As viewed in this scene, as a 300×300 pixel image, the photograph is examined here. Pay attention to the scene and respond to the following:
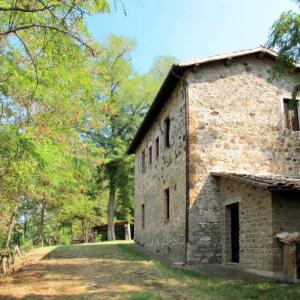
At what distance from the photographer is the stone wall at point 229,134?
12312mm

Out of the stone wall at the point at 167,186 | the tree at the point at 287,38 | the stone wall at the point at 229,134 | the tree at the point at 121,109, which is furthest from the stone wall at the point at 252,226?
the tree at the point at 121,109

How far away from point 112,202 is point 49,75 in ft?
70.7

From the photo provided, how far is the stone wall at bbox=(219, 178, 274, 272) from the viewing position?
9695mm

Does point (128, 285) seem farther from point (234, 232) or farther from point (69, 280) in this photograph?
point (234, 232)

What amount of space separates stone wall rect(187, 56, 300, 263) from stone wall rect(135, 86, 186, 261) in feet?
1.63

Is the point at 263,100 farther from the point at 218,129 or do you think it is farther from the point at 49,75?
the point at 49,75

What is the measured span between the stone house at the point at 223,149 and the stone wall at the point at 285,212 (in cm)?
79

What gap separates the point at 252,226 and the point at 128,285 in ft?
11.8

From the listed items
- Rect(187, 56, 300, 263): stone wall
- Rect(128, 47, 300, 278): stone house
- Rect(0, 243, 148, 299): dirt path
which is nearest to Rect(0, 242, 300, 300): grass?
Rect(0, 243, 148, 299): dirt path

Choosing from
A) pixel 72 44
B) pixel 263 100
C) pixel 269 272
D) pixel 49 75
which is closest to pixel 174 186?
pixel 263 100

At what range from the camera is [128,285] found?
28.5 ft

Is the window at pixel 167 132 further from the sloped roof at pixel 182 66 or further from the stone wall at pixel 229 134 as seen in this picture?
the stone wall at pixel 229 134

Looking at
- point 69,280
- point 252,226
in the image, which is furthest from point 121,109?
point 69,280

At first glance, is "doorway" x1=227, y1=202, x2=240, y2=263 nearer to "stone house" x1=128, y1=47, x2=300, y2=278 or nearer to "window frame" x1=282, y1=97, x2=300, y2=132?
"stone house" x1=128, y1=47, x2=300, y2=278
